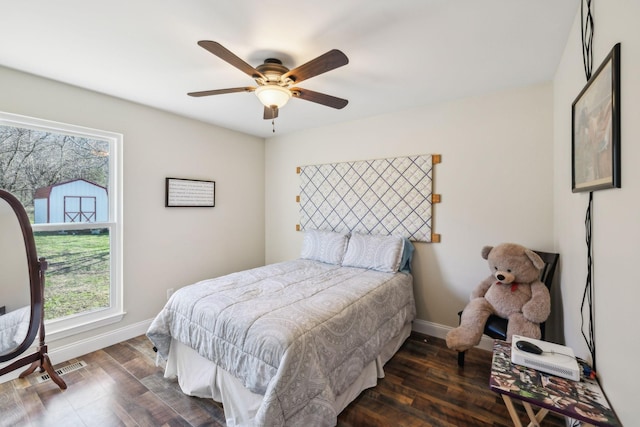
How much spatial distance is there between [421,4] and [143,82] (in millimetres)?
2204

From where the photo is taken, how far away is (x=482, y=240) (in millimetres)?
2648

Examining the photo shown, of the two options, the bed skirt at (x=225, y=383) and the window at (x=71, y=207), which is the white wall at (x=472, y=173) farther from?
the window at (x=71, y=207)

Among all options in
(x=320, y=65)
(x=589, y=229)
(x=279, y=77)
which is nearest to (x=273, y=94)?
(x=279, y=77)

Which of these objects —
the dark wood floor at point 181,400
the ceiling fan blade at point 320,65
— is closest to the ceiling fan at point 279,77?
the ceiling fan blade at point 320,65

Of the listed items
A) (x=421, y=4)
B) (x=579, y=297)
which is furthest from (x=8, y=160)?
(x=579, y=297)

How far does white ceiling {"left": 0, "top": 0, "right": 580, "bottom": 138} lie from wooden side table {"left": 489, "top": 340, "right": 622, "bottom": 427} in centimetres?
185

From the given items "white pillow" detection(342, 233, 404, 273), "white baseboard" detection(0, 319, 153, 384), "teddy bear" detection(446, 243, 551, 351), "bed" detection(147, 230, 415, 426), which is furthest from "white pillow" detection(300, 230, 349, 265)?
"white baseboard" detection(0, 319, 153, 384)

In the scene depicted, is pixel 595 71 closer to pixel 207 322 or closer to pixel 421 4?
pixel 421 4

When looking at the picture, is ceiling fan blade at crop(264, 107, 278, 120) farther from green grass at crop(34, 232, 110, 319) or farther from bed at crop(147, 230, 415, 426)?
green grass at crop(34, 232, 110, 319)

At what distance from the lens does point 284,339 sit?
58.7 inches

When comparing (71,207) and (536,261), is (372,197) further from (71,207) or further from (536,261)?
(71,207)

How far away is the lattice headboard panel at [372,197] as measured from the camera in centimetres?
293

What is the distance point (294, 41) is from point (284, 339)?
1.79 meters

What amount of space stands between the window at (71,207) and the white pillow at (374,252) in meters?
2.37
